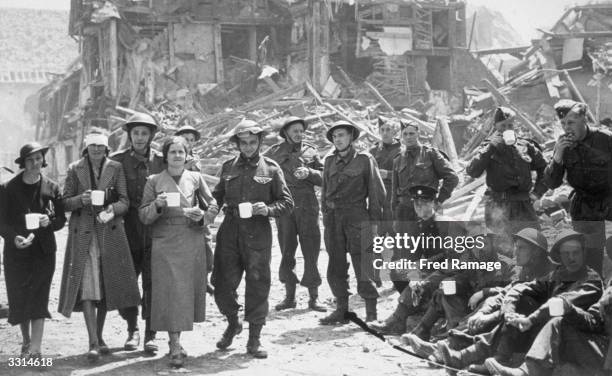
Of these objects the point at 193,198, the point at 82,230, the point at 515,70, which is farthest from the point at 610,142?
the point at 515,70

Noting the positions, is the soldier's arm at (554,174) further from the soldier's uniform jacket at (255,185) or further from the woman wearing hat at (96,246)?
the woman wearing hat at (96,246)

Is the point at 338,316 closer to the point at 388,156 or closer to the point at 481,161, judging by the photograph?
the point at 481,161

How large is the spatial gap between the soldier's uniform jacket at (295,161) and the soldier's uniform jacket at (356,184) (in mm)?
864

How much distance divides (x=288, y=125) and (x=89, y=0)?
1969 cm

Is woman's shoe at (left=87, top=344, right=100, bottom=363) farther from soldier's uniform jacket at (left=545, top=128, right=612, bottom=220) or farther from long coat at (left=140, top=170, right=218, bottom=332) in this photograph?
soldier's uniform jacket at (left=545, top=128, right=612, bottom=220)

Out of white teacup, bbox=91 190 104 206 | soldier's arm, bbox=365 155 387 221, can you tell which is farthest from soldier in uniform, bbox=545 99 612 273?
white teacup, bbox=91 190 104 206

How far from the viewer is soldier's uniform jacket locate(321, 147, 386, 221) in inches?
307

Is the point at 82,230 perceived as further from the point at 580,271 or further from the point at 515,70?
the point at 515,70

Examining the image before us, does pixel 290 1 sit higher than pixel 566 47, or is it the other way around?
pixel 290 1

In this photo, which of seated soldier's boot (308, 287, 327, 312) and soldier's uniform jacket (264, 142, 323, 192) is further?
soldier's uniform jacket (264, 142, 323, 192)

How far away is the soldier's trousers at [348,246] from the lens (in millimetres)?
7793

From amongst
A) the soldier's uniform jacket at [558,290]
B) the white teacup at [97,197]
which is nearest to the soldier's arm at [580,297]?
the soldier's uniform jacket at [558,290]

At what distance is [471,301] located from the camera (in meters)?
6.39

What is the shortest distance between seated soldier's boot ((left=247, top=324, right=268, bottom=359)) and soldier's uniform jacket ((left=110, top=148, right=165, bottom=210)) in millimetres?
1543
